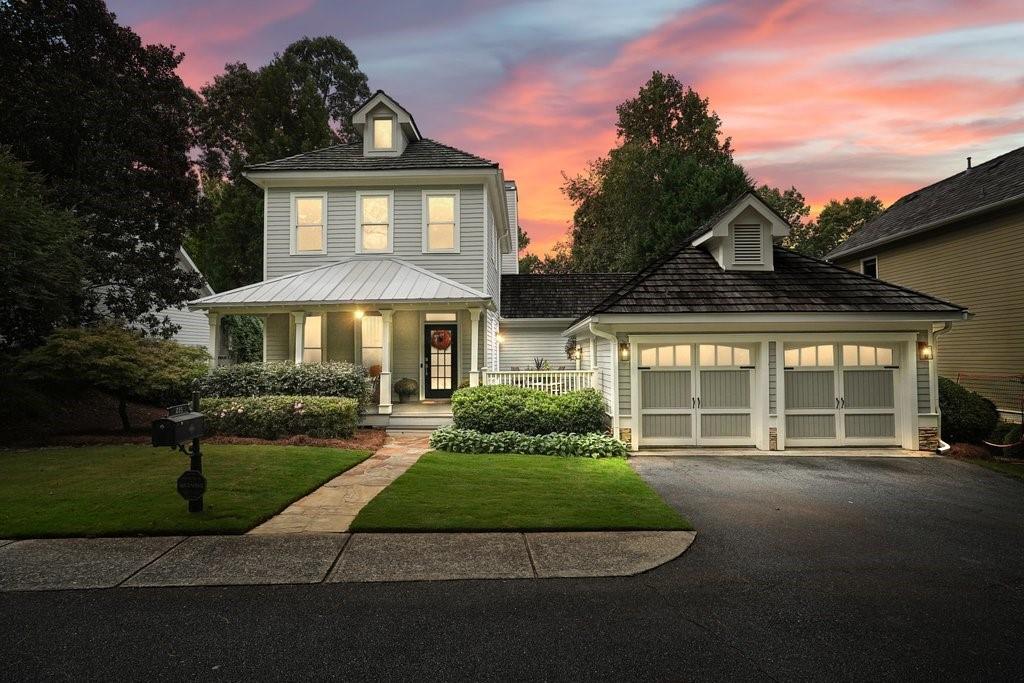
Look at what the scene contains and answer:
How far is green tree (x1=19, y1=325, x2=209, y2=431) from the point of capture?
1085cm

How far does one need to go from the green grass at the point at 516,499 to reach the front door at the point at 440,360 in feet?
22.0

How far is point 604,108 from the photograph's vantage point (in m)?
38.4

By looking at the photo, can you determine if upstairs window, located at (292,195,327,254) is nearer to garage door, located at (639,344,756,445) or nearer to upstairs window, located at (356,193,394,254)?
upstairs window, located at (356,193,394,254)

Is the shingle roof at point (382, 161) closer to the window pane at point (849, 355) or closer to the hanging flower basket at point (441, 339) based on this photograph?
the hanging flower basket at point (441, 339)

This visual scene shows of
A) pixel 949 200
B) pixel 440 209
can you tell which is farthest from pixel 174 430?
pixel 949 200

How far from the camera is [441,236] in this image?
15.7 metres

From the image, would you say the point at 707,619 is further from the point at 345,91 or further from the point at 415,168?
the point at 345,91

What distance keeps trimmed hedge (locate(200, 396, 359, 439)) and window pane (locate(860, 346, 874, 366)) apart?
11.3 m

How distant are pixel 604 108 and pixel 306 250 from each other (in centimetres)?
3022

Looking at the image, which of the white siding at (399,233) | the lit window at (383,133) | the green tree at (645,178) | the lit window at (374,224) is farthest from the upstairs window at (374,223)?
the green tree at (645,178)

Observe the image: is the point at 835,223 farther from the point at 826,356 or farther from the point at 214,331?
the point at 214,331

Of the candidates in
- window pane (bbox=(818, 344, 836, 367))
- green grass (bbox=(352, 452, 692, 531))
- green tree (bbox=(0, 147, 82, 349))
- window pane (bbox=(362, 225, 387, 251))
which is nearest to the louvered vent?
window pane (bbox=(818, 344, 836, 367))

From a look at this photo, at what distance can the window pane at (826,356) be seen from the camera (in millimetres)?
10625

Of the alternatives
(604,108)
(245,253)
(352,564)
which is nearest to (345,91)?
(245,253)
